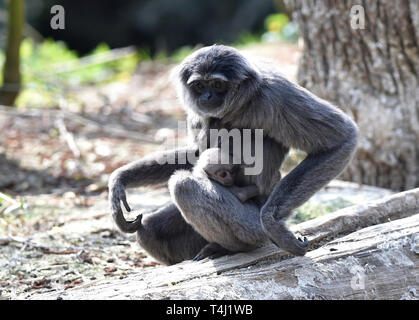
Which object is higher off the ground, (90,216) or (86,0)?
(86,0)

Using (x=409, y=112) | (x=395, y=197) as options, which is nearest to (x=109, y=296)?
(x=395, y=197)

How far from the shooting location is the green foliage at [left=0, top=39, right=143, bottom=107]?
1181cm

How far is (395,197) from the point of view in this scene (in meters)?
5.36

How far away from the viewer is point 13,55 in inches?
423

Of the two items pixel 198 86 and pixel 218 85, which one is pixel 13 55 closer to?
pixel 198 86

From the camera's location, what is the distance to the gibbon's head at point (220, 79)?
495 cm

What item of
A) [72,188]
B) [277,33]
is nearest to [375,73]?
[72,188]

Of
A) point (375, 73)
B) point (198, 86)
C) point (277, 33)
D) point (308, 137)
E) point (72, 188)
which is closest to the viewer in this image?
point (308, 137)

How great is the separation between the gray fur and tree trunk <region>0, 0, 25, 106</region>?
254 inches

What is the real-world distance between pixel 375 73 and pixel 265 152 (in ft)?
10.7

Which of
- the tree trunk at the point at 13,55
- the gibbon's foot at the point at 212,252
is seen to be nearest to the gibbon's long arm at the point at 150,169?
the gibbon's foot at the point at 212,252

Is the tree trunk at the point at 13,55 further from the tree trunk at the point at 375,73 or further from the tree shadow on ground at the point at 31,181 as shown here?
the tree trunk at the point at 375,73
